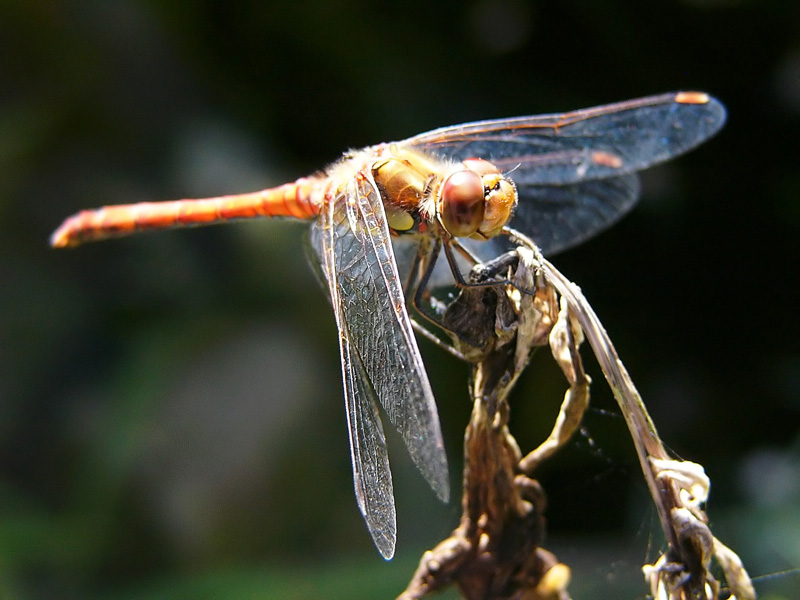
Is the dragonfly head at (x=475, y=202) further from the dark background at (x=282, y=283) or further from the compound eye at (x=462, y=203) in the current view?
the dark background at (x=282, y=283)

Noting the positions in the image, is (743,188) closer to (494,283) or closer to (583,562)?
(583,562)

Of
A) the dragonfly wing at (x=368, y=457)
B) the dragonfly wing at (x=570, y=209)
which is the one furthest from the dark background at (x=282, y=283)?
the dragonfly wing at (x=368, y=457)

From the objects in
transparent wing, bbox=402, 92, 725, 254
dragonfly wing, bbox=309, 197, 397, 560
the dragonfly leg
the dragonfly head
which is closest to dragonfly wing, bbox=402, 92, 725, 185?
transparent wing, bbox=402, 92, 725, 254

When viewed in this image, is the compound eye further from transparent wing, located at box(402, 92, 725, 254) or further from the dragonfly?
transparent wing, located at box(402, 92, 725, 254)

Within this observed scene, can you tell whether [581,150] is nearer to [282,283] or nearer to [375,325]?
[375,325]

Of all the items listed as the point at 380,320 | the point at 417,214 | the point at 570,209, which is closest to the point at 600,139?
the point at 570,209
